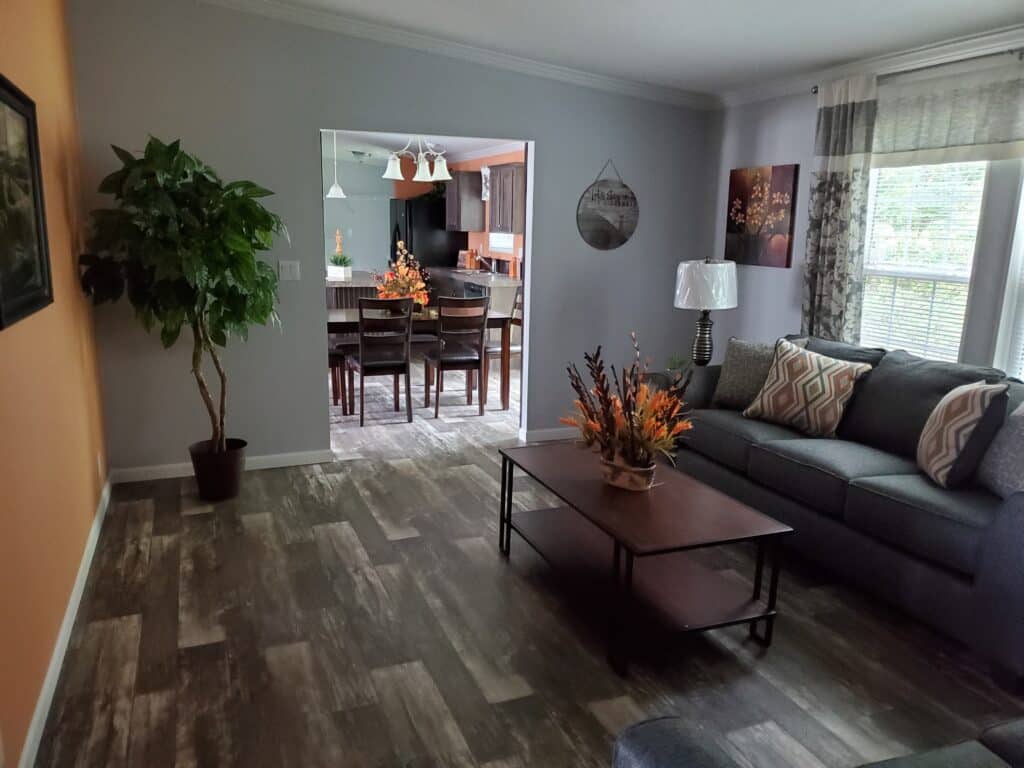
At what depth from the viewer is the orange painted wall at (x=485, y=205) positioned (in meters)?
8.22

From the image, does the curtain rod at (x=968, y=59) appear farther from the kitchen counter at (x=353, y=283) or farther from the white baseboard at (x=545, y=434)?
the kitchen counter at (x=353, y=283)

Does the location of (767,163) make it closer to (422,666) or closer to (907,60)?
(907,60)

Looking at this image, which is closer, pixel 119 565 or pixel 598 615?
pixel 598 615

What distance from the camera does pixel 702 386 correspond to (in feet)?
14.3

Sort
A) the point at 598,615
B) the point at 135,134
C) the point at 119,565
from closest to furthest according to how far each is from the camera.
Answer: the point at 598,615 < the point at 119,565 < the point at 135,134

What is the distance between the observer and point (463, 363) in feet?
19.0

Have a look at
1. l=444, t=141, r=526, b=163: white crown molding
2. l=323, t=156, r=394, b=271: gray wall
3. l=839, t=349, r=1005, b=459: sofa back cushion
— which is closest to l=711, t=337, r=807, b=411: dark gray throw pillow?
l=839, t=349, r=1005, b=459: sofa back cushion

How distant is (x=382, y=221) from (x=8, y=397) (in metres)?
10.3

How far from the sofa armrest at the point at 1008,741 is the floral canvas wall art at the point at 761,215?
3657 mm

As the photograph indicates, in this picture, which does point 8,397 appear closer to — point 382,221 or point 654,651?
point 654,651

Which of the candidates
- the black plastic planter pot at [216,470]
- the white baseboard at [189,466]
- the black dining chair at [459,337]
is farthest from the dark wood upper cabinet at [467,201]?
the black plastic planter pot at [216,470]

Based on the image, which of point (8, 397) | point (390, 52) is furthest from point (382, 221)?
point (8, 397)

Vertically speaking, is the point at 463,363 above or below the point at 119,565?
above

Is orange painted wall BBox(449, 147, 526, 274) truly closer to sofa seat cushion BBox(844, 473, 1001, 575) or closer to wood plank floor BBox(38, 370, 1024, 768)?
wood plank floor BBox(38, 370, 1024, 768)
